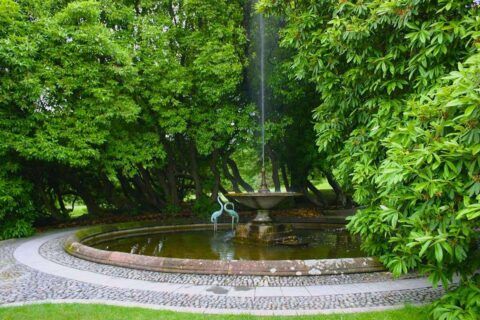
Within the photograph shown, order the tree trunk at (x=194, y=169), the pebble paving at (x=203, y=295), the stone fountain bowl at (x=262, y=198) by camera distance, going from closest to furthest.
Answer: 1. the pebble paving at (x=203, y=295)
2. the stone fountain bowl at (x=262, y=198)
3. the tree trunk at (x=194, y=169)

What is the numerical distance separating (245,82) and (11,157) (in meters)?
8.81

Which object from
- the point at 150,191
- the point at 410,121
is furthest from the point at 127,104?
the point at 410,121

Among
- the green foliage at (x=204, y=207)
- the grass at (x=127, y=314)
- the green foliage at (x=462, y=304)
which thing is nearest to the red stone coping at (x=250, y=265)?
the grass at (x=127, y=314)

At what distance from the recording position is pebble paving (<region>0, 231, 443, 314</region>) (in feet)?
16.5

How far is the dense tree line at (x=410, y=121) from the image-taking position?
360 centimetres

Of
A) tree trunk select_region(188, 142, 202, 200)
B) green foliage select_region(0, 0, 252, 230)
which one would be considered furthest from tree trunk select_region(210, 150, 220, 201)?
tree trunk select_region(188, 142, 202, 200)

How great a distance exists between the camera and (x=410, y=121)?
431 cm

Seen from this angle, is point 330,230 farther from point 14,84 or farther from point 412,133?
point 14,84

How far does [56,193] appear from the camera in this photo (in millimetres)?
15547

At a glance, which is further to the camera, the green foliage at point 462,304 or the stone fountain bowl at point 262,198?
the stone fountain bowl at point 262,198

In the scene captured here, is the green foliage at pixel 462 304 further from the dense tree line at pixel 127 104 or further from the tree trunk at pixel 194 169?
the tree trunk at pixel 194 169

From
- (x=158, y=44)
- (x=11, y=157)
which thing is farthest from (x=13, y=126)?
(x=158, y=44)

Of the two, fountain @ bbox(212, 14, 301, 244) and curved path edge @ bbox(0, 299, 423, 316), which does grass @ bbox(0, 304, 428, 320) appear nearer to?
curved path edge @ bbox(0, 299, 423, 316)

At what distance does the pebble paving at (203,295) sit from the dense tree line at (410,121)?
1.94ft
